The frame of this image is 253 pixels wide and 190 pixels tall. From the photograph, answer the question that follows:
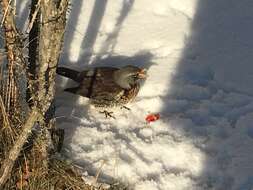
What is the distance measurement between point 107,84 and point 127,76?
190 mm

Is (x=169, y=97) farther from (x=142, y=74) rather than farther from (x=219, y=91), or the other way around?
(x=219, y=91)

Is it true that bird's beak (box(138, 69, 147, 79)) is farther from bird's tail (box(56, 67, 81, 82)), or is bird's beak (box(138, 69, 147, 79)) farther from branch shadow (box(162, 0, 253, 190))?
bird's tail (box(56, 67, 81, 82))

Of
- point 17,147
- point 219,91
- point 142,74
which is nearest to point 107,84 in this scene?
point 142,74

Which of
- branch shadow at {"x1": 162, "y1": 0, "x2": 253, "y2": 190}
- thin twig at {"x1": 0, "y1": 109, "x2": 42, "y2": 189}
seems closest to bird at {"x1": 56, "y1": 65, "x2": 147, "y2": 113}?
branch shadow at {"x1": 162, "y1": 0, "x2": 253, "y2": 190}

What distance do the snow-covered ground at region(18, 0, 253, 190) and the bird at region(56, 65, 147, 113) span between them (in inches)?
4.7

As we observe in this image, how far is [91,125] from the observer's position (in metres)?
4.72

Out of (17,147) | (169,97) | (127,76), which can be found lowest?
(17,147)

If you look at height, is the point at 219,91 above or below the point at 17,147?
above

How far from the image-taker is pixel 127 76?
4973mm

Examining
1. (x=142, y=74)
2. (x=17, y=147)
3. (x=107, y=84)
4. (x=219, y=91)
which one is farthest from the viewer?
(x=219, y=91)

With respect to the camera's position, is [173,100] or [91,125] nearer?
[91,125]

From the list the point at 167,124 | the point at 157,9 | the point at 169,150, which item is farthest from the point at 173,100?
the point at 157,9

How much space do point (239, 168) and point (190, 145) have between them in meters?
0.43

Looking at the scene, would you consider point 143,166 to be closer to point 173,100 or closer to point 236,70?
point 173,100
